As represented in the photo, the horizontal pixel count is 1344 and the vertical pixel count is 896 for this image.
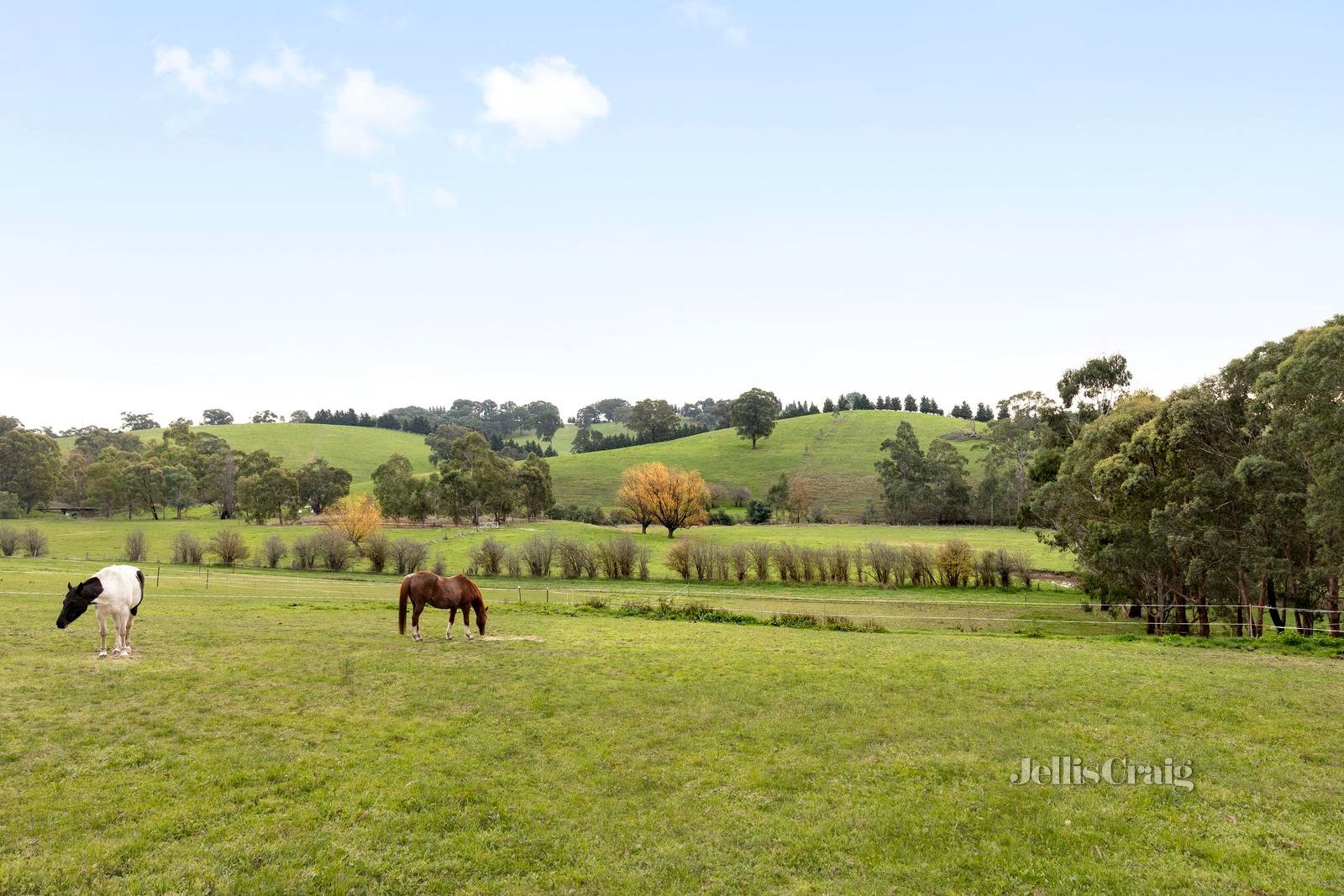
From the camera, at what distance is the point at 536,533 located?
71875 mm

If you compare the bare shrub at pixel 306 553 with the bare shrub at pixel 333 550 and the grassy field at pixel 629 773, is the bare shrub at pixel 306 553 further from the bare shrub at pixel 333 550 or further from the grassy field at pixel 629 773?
the grassy field at pixel 629 773

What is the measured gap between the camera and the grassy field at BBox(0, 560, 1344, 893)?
7883 mm

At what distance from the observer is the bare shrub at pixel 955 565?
47.8 m

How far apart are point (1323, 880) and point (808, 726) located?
702 cm

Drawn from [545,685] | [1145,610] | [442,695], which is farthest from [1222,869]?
[1145,610]

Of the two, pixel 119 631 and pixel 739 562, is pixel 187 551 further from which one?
pixel 119 631

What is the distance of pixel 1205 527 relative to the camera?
27172mm

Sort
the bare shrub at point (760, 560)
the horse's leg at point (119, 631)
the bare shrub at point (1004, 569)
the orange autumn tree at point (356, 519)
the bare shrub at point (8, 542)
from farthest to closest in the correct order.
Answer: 1. the orange autumn tree at point (356, 519)
2. the bare shrub at point (8, 542)
3. the bare shrub at point (760, 560)
4. the bare shrub at point (1004, 569)
5. the horse's leg at point (119, 631)

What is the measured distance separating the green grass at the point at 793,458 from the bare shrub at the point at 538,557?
5808cm

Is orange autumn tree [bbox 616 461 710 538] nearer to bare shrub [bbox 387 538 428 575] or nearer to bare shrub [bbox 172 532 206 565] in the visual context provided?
bare shrub [bbox 387 538 428 575]

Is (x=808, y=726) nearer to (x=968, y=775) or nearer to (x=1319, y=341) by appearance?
(x=968, y=775)

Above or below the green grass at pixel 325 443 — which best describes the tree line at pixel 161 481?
below

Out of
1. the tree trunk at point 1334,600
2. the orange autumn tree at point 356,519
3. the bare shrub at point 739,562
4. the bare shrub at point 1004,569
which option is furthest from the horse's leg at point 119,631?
the orange autumn tree at point 356,519

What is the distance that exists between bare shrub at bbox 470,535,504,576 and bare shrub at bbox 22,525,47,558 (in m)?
35.8
